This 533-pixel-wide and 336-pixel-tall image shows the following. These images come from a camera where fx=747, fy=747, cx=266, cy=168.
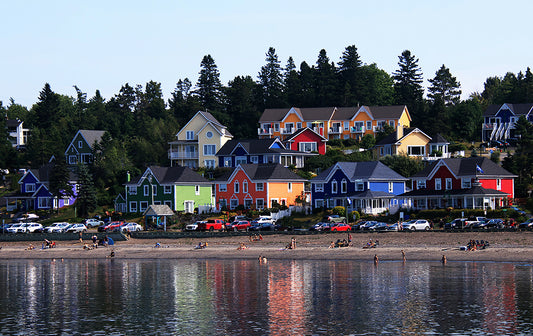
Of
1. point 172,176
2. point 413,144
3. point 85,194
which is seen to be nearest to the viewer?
point 172,176

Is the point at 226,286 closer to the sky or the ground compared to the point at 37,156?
closer to the ground

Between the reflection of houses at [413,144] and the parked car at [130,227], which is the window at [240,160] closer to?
the reflection of houses at [413,144]

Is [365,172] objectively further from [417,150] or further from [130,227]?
[130,227]

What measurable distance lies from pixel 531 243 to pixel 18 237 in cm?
6252

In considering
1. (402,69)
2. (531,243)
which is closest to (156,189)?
(531,243)

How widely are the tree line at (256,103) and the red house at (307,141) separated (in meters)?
20.8

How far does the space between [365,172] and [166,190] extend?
1128 inches

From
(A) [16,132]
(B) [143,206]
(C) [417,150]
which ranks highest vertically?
(A) [16,132]

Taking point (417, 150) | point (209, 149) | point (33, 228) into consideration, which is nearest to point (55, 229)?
point (33, 228)

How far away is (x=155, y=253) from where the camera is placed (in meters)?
82.8

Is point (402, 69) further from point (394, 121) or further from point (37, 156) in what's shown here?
point (37, 156)

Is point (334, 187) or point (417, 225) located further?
point (334, 187)

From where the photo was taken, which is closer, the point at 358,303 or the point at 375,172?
the point at 358,303

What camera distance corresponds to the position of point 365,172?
99.8 meters
